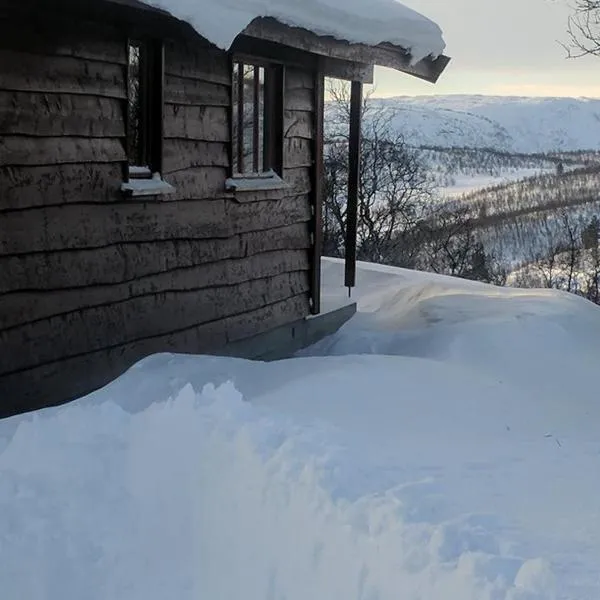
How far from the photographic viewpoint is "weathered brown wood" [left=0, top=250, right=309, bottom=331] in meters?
4.92

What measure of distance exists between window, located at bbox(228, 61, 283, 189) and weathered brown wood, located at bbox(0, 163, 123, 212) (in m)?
1.82

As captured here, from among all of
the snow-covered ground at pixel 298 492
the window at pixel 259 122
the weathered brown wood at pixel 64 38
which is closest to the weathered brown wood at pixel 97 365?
the snow-covered ground at pixel 298 492

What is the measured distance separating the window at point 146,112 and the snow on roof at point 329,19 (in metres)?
0.76

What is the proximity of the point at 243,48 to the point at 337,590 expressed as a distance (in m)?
4.91

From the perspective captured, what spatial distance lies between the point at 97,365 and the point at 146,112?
1.68m

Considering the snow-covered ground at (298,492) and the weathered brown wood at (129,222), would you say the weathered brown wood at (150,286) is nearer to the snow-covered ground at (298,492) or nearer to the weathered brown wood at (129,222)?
the weathered brown wood at (129,222)

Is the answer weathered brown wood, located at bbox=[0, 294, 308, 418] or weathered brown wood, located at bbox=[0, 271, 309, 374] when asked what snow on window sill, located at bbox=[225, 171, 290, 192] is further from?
weathered brown wood, located at bbox=[0, 294, 308, 418]

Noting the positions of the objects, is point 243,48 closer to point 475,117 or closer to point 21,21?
point 21,21

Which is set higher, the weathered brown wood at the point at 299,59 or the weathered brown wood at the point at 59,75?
the weathered brown wood at the point at 299,59

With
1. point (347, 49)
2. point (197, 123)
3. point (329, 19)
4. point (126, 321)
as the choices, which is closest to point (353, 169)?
point (347, 49)

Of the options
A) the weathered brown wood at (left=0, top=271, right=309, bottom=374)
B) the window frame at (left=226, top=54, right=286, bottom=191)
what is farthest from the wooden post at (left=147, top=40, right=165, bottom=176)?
the window frame at (left=226, top=54, right=286, bottom=191)

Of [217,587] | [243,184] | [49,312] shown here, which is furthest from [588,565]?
[243,184]

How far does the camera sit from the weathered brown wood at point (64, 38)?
15.6 feet

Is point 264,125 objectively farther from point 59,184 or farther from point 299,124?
point 59,184
